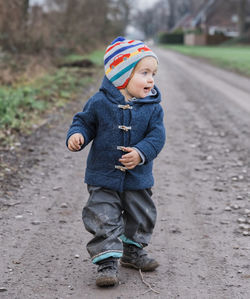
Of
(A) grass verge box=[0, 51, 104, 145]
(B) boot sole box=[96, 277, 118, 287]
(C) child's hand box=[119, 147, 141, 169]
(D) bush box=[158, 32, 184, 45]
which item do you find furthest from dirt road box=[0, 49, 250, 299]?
(D) bush box=[158, 32, 184, 45]

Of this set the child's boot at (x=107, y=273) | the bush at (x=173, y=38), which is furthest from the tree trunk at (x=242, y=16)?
the child's boot at (x=107, y=273)

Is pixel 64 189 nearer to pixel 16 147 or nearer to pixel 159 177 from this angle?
pixel 159 177

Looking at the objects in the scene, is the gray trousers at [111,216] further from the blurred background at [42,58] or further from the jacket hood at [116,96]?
the blurred background at [42,58]

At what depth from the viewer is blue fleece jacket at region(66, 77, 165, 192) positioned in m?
3.47

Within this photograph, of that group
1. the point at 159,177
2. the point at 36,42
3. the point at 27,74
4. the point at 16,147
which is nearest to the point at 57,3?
the point at 36,42

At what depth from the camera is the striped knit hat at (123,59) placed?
11.3 feet

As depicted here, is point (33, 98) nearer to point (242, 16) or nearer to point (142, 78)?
point (142, 78)

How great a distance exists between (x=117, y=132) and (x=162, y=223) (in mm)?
1541

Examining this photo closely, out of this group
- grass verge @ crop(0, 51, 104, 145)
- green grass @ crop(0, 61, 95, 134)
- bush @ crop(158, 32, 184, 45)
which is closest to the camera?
grass verge @ crop(0, 51, 104, 145)

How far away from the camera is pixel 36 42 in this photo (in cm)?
1683

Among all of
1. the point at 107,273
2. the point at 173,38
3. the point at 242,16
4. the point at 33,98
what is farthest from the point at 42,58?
the point at 173,38

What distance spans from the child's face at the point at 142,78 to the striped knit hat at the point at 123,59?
0.11 feet

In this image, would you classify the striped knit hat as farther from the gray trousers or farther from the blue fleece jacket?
the gray trousers

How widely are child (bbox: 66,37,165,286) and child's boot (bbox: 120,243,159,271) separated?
10.7 inches
